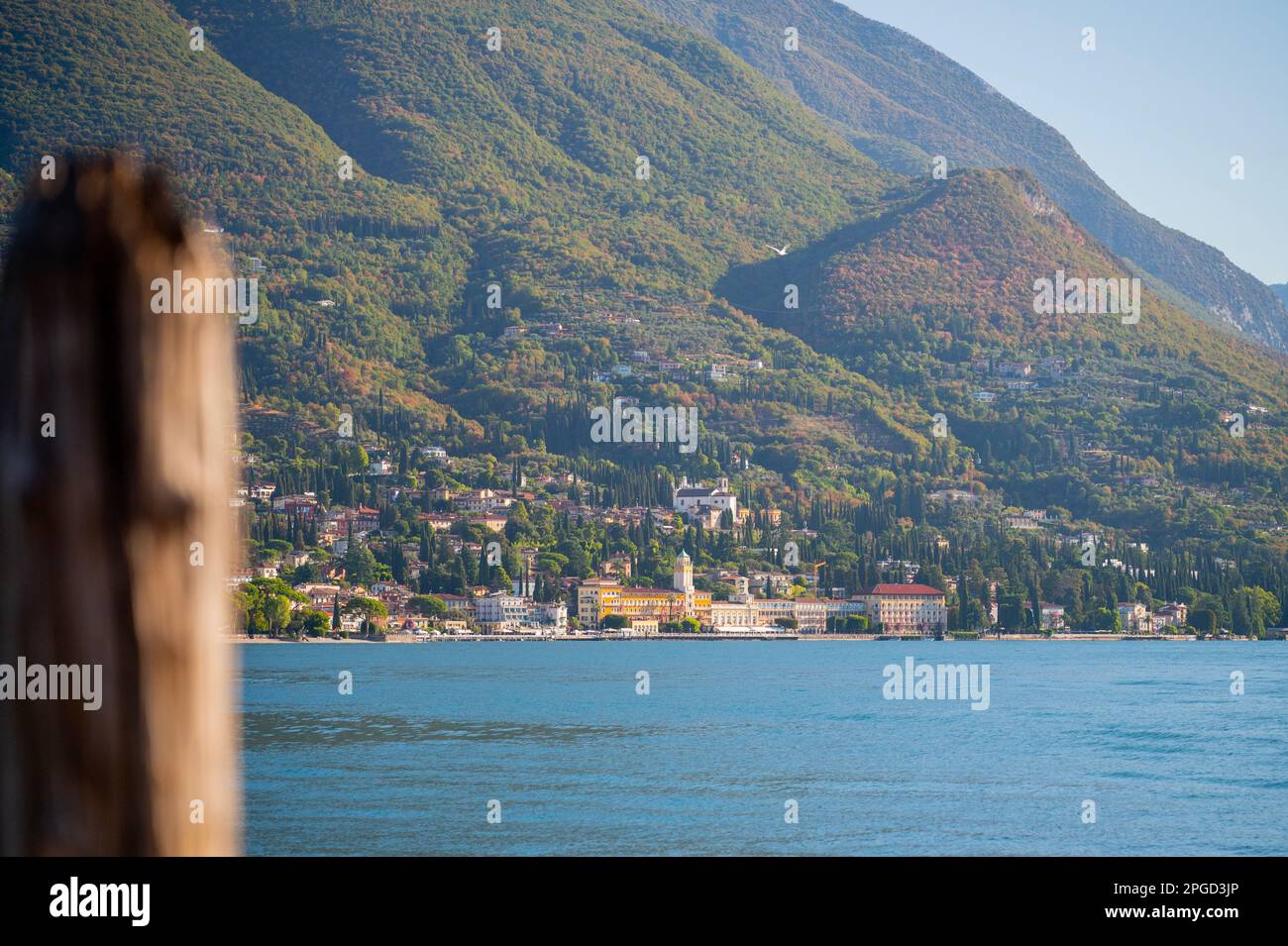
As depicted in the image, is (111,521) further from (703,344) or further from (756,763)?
(703,344)

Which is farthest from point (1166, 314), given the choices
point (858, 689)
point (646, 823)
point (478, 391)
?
point (646, 823)

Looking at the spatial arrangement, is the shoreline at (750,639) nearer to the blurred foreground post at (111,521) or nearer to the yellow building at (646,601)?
the yellow building at (646,601)

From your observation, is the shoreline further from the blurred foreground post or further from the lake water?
the blurred foreground post

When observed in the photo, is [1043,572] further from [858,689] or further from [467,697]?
[467,697]

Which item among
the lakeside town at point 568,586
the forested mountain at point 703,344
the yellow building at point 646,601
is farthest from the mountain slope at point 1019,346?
the yellow building at point 646,601

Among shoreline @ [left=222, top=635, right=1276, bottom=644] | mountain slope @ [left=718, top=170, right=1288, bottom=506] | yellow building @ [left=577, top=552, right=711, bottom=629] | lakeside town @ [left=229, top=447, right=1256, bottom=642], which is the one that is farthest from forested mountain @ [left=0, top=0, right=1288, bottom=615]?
shoreline @ [left=222, top=635, right=1276, bottom=644]

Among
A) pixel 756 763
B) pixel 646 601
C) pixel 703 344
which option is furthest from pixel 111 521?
pixel 703 344
